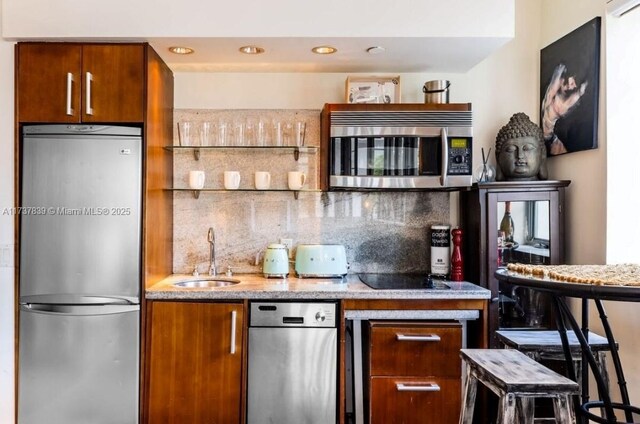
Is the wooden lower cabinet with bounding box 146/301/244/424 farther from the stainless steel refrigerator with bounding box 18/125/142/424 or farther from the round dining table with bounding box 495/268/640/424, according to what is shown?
the round dining table with bounding box 495/268/640/424

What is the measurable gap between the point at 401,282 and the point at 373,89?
46.9 inches

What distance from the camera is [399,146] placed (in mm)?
2578

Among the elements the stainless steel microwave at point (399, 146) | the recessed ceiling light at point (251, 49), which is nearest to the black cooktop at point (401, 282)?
the stainless steel microwave at point (399, 146)

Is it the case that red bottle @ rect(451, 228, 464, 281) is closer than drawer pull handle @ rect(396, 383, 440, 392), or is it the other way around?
drawer pull handle @ rect(396, 383, 440, 392)

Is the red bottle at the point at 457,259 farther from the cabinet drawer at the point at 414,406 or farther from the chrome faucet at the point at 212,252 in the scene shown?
the chrome faucet at the point at 212,252

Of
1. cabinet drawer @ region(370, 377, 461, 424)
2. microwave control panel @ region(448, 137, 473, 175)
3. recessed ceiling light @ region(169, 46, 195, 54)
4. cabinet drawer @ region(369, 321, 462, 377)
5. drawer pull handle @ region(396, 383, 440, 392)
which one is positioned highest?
recessed ceiling light @ region(169, 46, 195, 54)

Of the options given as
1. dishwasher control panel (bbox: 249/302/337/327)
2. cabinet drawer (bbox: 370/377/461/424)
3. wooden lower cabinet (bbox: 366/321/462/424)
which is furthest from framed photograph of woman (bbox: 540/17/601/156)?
dishwasher control panel (bbox: 249/302/337/327)

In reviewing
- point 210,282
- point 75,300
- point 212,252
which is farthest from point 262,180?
point 75,300

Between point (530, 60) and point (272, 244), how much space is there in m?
2.07

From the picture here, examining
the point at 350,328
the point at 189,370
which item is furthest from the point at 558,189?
the point at 189,370

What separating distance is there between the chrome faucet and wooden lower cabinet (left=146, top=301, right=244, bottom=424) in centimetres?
52

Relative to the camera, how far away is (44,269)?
7.52ft

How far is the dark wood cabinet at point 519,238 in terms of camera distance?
249 cm

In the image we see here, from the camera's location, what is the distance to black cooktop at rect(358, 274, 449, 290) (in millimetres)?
2385
